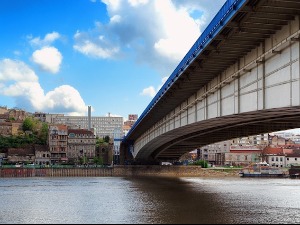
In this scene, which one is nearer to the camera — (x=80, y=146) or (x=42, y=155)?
(x=42, y=155)

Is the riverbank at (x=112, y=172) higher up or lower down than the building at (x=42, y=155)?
lower down

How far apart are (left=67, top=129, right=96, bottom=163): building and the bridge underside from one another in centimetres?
4583

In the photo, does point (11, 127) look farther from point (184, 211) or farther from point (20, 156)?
point (184, 211)

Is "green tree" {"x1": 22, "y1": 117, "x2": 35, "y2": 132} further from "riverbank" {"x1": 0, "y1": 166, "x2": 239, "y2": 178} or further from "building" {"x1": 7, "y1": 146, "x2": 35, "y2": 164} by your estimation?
"riverbank" {"x1": 0, "y1": 166, "x2": 239, "y2": 178}

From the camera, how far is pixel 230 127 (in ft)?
156

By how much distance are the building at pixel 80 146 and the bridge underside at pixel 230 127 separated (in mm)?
45832

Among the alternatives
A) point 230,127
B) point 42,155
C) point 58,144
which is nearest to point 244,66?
point 230,127

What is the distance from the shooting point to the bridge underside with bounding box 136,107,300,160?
3344cm

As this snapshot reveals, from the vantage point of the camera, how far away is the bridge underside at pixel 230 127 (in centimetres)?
3344

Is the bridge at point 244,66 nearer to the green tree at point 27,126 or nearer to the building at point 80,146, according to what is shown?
the building at point 80,146

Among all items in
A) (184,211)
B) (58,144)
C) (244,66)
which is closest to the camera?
(244,66)

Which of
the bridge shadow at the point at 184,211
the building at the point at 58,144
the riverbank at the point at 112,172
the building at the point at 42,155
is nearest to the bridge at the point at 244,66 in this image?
the bridge shadow at the point at 184,211

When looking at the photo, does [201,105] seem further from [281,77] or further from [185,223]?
[281,77]

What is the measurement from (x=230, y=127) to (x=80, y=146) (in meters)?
100
